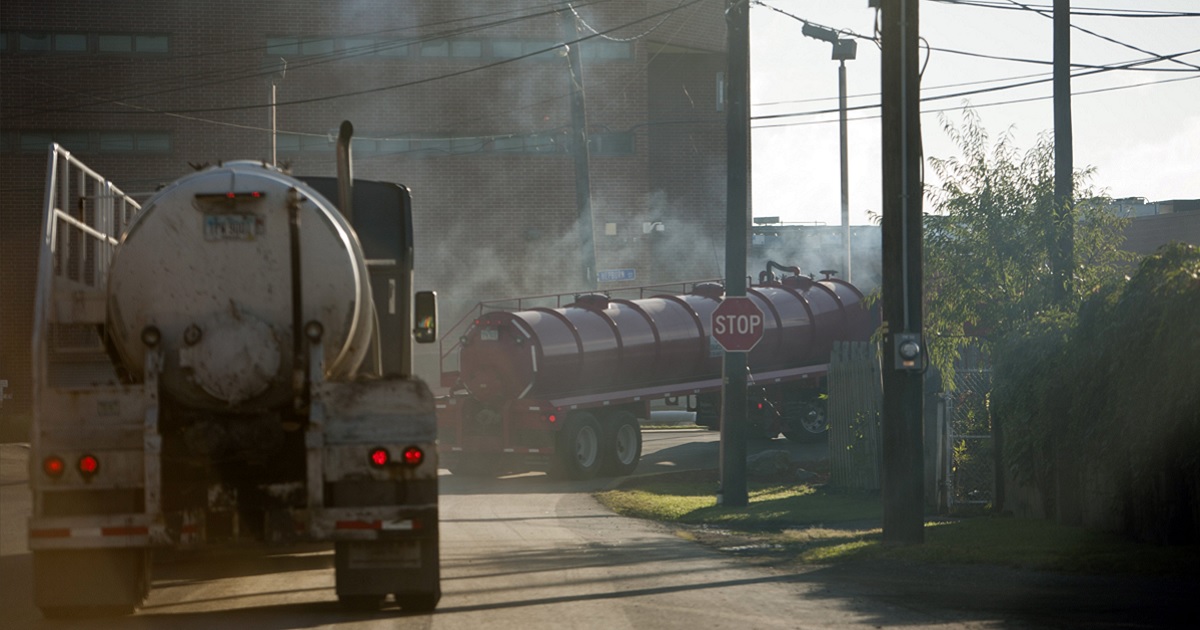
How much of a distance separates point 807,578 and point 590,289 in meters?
19.9

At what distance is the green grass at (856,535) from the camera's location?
39.5 feet

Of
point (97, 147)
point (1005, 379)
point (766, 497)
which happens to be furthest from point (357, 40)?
point (1005, 379)

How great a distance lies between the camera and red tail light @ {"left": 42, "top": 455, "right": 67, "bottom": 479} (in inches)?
356

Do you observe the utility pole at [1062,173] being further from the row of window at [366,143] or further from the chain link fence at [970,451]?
the row of window at [366,143]

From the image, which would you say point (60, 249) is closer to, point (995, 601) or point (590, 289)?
point (995, 601)

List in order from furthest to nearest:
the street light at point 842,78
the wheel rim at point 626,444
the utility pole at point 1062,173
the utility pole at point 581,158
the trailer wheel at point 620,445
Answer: the street light at point 842,78 < the utility pole at point 581,158 < the wheel rim at point 626,444 < the trailer wheel at point 620,445 < the utility pole at point 1062,173

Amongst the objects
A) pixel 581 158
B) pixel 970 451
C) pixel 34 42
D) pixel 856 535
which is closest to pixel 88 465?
pixel 856 535

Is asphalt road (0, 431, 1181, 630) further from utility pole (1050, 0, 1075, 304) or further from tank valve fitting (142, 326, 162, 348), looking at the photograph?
utility pole (1050, 0, 1075, 304)

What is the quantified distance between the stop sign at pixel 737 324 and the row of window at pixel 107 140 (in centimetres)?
2430

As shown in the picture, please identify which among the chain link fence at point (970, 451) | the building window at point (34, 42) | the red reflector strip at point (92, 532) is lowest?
the chain link fence at point (970, 451)

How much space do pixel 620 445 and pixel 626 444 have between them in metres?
0.20

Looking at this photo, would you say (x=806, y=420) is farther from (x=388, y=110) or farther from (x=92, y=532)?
(x=92, y=532)

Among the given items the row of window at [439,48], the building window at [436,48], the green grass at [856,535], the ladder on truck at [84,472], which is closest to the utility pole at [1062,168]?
the green grass at [856,535]

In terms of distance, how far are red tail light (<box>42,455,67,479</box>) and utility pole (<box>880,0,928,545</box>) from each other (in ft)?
26.2
